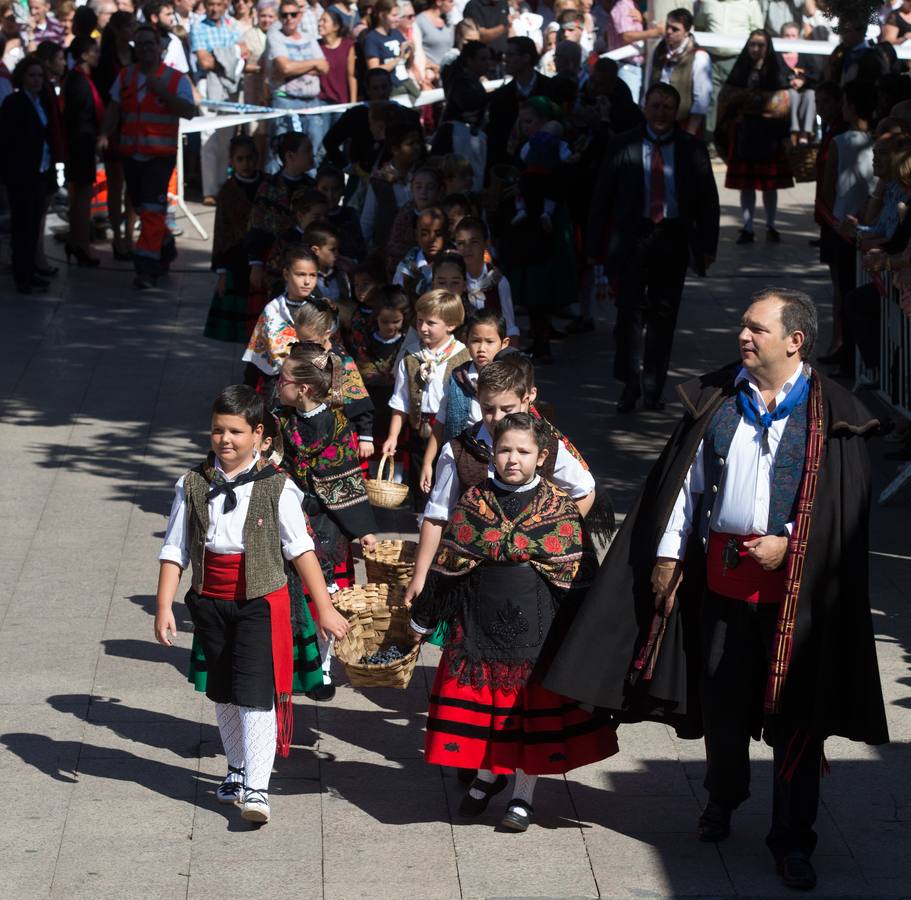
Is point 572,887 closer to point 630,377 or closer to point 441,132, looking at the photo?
point 630,377

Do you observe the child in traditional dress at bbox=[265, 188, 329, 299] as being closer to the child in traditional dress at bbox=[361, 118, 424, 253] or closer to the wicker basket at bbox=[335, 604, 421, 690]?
the child in traditional dress at bbox=[361, 118, 424, 253]

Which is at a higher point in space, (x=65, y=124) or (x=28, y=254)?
(x=65, y=124)

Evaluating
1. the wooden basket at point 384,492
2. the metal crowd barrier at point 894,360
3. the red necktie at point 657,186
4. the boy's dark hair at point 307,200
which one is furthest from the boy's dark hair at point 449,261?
the metal crowd barrier at point 894,360

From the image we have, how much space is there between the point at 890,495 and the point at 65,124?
8699 mm

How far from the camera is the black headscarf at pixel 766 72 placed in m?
15.6

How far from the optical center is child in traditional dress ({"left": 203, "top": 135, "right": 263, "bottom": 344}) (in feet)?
37.0

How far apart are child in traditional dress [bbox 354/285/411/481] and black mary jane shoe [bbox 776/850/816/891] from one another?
172 inches

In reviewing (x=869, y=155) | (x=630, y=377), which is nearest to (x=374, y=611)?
(x=630, y=377)

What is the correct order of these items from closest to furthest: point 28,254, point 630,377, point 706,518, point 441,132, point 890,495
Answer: point 706,518
point 890,495
point 630,377
point 441,132
point 28,254

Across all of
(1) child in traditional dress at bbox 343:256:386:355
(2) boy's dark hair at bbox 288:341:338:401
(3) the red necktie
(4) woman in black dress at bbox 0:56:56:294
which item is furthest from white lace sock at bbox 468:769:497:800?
(4) woman in black dress at bbox 0:56:56:294

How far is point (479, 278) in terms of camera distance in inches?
396

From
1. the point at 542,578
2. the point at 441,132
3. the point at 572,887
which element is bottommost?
the point at 572,887

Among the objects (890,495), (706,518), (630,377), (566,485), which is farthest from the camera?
(630,377)

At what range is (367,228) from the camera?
12008 mm
